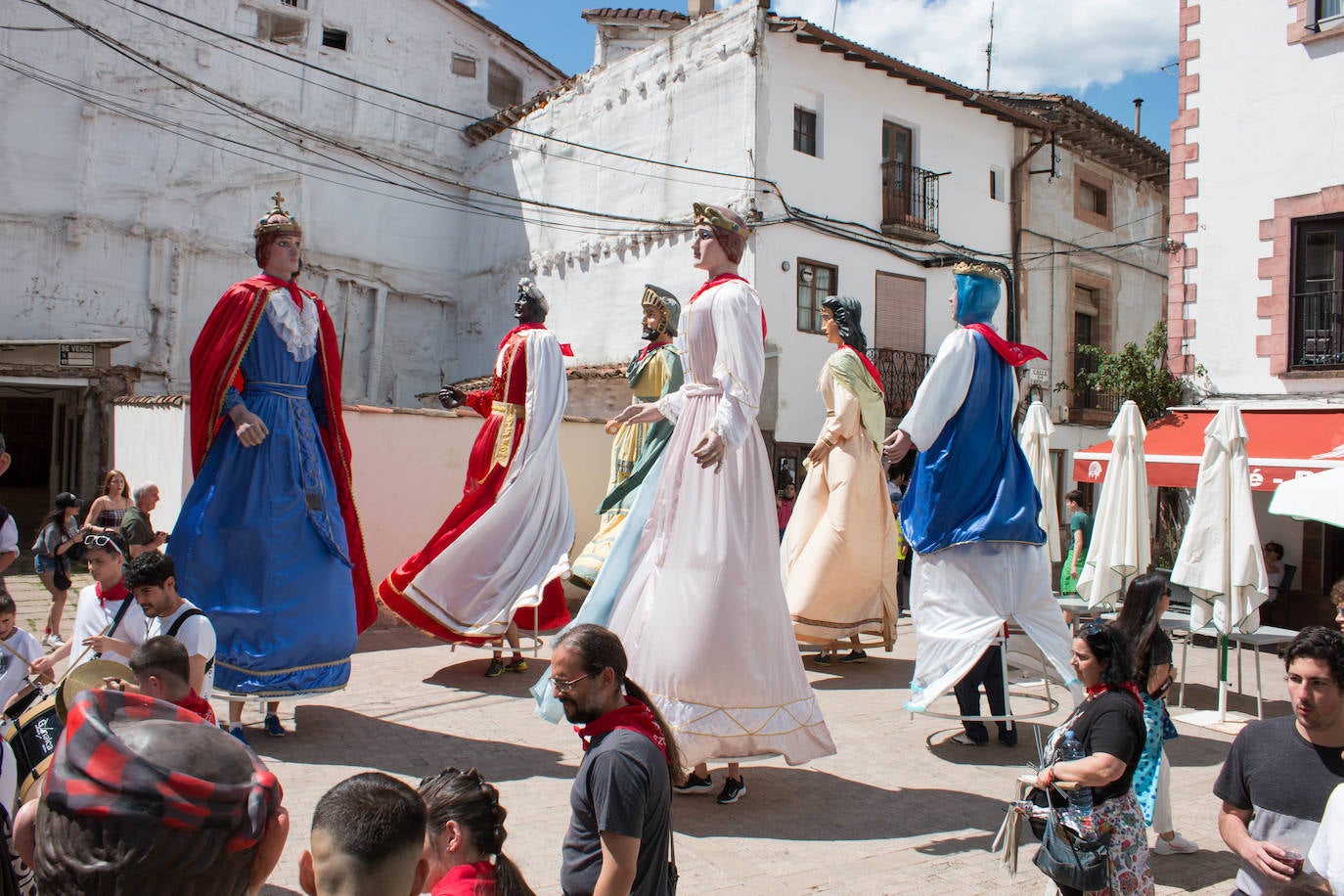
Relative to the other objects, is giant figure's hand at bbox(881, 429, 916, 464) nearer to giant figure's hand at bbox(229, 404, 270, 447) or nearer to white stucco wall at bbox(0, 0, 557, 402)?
giant figure's hand at bbox(229, 404, 270, 447)

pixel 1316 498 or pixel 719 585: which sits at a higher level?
pixel 1316 498

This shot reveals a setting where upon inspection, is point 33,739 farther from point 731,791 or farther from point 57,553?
point 57,553

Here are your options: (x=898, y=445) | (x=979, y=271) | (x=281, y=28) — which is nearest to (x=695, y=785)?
(x=898, y=445)

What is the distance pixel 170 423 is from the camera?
986 cm

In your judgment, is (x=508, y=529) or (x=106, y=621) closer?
(x=106, y=621)

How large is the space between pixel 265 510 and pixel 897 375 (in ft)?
48.4

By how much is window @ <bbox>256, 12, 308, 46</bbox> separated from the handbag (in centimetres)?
1889

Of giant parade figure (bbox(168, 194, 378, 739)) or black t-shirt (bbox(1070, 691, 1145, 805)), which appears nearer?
black t-shirt (bbox(1070, 691, 1145, 805))

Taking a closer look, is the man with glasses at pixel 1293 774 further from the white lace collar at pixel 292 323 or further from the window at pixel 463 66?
the window at pixel 463 66

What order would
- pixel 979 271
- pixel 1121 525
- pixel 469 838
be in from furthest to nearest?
pixel 1121 525
pixel 979 271
pixel 469 838

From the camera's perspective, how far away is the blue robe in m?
4.74

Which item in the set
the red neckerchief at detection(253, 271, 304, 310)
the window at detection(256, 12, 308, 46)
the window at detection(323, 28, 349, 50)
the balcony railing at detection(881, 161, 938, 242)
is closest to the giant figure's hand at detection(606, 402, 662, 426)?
the red neckerchief at detection(253, 271, 304, 310)

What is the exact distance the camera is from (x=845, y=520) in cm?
679

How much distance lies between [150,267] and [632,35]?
389 inches
